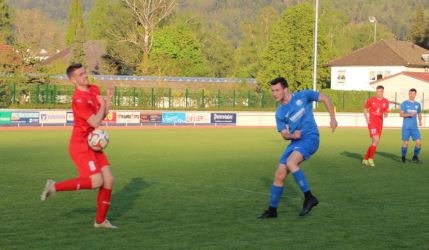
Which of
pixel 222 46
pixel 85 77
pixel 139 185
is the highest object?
pixel 222 46

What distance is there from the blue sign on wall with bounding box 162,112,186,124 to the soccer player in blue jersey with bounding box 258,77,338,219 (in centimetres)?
3146

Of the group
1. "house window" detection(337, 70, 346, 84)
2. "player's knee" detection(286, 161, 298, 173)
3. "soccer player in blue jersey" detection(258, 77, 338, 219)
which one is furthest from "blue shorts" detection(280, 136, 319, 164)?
"house window" detection(337, 70, 346, 84)

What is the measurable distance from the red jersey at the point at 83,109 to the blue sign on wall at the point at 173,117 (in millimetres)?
32450

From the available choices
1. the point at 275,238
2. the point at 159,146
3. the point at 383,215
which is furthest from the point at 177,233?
the point at 159,146

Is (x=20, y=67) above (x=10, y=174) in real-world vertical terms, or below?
above

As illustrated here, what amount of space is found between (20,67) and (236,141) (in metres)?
24.1

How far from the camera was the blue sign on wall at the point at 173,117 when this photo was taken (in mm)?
41281

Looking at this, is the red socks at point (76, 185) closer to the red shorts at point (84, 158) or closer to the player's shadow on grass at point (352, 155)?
the red shorts at point (84, 158)

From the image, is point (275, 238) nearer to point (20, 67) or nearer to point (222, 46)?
point (20, 67)

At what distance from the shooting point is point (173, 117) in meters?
41.5

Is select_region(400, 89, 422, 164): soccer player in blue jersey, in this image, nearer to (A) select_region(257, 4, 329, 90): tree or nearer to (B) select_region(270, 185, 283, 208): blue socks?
(B) select_region(270, 185, 283, 208): blue socks

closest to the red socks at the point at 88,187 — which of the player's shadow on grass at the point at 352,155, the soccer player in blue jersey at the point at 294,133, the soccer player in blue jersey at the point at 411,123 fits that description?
the soccer player in blue jersey at the point at 294,133

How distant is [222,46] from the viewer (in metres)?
99.2

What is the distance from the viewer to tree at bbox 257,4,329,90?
6494 cm
